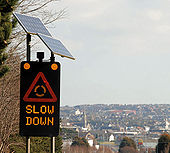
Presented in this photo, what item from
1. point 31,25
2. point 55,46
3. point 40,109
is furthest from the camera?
point 31,25

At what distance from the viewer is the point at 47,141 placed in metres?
29.8

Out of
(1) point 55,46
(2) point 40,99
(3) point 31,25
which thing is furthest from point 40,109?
(3) point 31,25

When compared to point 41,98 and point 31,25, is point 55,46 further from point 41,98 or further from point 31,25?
point 41,98

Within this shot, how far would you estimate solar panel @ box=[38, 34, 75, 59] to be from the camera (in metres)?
9.11

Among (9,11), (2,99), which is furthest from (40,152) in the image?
(9,11)

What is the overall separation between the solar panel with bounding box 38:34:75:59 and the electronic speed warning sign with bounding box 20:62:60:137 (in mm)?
311

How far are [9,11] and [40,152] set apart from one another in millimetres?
16105

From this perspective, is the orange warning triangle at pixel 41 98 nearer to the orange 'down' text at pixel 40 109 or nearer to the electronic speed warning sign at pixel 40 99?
the electronic speed warning sign at pixel 40 99

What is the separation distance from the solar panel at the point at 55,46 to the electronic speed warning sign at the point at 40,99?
1.02 ft

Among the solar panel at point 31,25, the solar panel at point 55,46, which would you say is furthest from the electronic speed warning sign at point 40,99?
the solar panel at point 31,25

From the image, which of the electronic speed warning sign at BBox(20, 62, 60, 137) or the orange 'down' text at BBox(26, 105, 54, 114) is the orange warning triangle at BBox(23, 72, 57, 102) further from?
the orange 'down' text at BBox(26, 105, 54, 114)

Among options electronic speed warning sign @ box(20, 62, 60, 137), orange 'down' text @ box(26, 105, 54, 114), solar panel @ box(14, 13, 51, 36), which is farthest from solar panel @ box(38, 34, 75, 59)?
orange 'down' text @ box(26, 105, 54, 114)

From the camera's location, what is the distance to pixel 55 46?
9500 mm

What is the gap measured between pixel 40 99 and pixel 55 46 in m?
1.20
